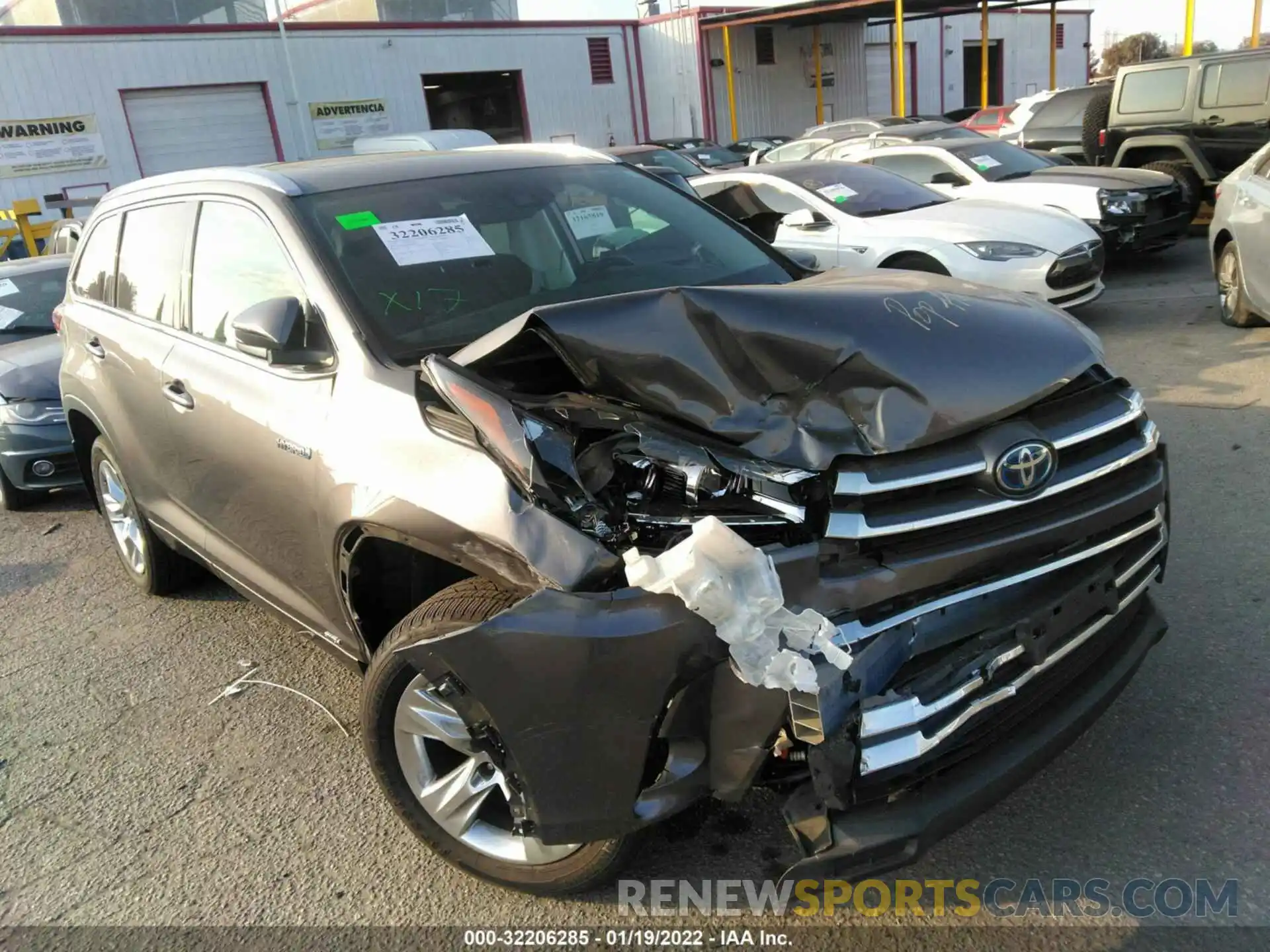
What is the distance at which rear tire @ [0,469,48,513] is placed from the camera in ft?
20.7

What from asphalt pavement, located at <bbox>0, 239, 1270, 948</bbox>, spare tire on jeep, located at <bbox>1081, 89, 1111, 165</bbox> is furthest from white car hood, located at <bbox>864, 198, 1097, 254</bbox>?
spare tire on jeep, located at <bbox>1081, 89, 1111, 165</bbox>

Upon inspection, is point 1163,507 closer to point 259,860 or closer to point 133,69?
point 259,860

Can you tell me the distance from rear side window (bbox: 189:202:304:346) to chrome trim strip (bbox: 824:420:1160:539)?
6.06 feet

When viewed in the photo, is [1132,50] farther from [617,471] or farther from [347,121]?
[617,471]

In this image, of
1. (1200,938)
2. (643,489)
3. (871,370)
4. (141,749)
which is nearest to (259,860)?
(141,749)

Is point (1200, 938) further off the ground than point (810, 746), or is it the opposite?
point (810, 746)

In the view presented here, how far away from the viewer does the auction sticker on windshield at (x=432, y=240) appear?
315 cm

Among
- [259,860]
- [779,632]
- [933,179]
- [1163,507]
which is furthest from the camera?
[933,179]

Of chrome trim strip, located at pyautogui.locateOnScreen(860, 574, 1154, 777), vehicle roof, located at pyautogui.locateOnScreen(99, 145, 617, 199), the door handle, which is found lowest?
chrome trim strip, located at pyautogui.locateOnScreen(860, 574, 1154, 777)

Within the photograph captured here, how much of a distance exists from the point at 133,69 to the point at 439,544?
23.9 m

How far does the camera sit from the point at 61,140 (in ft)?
68.8

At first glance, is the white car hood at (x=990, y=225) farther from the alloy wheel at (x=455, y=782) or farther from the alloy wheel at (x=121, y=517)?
the alloy wheel at (x=455, y=782)

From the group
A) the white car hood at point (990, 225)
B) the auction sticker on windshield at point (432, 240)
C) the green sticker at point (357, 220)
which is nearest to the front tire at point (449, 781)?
the auction sticker on windshield at point (432, 240)

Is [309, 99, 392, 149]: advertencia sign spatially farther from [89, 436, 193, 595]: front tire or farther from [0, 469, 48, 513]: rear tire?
[89, 436, 193, 595]: front tire
